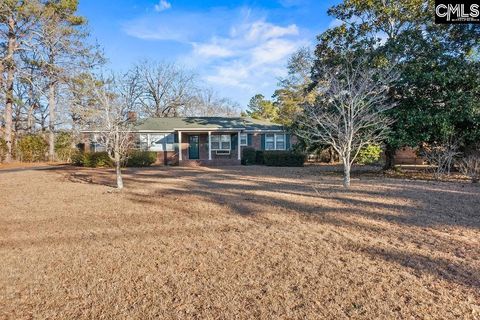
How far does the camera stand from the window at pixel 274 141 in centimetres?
2460

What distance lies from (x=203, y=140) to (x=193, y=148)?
1078 mm

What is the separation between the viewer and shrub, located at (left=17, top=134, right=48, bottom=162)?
77.5 ft

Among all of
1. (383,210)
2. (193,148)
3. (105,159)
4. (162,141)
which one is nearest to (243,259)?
(383,210)

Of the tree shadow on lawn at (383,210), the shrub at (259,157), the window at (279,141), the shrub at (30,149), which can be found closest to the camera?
the tree shadow on lawn at (383,210)

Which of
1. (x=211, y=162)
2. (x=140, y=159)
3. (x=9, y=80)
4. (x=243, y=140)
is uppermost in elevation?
(x=9, y=80)

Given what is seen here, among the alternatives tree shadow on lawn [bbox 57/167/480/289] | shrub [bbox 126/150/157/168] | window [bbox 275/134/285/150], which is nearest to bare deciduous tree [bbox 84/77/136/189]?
tree shadow on lawn [bbox 57/167/480/289]

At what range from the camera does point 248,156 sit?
22438 mm

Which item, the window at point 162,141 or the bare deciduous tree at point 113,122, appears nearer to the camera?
the bare deciduous tree at point 113,122

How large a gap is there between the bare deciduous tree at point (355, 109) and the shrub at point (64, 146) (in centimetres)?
2164

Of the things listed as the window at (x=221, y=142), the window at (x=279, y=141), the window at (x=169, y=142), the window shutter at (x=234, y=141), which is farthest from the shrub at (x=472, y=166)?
the window at (x=169, y=142)

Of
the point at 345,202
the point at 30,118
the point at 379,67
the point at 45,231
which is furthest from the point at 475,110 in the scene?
the point at 30,118

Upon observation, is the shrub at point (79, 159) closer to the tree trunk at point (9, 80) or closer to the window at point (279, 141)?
the tree trunk at point (9, 80)

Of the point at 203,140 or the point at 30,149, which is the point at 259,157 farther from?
the point at 30,149

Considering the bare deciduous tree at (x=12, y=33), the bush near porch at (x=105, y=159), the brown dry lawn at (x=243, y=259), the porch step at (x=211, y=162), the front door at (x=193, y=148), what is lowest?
the brown dry lawn at (x=243, y=259)
